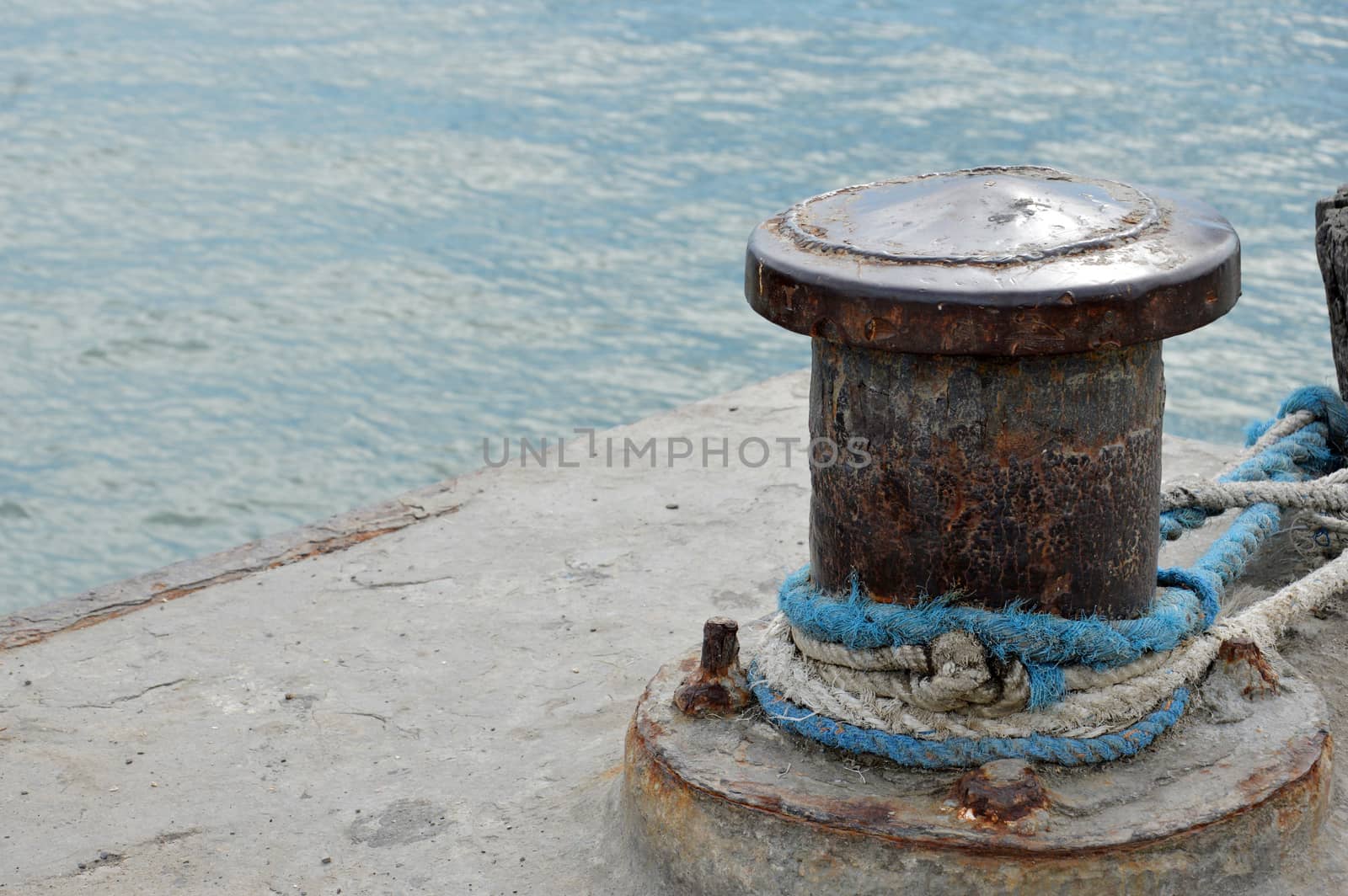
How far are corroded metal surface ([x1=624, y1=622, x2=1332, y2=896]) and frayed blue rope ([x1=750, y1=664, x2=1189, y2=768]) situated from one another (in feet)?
0.07

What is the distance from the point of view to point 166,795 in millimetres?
2352

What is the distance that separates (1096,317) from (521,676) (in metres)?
1.33

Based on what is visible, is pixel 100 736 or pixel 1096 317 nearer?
pixel 1096 317

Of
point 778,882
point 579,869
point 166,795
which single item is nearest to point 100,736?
point 166,795

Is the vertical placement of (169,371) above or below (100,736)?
below

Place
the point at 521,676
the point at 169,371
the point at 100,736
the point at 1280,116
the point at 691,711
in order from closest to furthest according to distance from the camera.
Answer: the point at 691,711 < the point at 100,736 < the point at 521,676 < the point at 169,371 < the point at 1280,116

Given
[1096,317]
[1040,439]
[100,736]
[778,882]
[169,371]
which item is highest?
[1096,317]

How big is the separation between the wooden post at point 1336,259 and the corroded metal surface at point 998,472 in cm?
97

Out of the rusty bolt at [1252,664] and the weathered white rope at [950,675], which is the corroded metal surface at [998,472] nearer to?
the weathered white rope at [950,675]

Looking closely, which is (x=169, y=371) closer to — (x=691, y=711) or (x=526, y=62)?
(x=691, y=711)

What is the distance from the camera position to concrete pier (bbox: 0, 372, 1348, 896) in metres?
2.17

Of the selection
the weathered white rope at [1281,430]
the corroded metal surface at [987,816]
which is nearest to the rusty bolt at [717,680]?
the corroded metal surface at [987,816]

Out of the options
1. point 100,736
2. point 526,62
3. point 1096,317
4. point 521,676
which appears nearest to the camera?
point 1096,317

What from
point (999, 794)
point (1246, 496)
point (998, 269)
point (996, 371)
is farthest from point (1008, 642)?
point (1246, 496)
